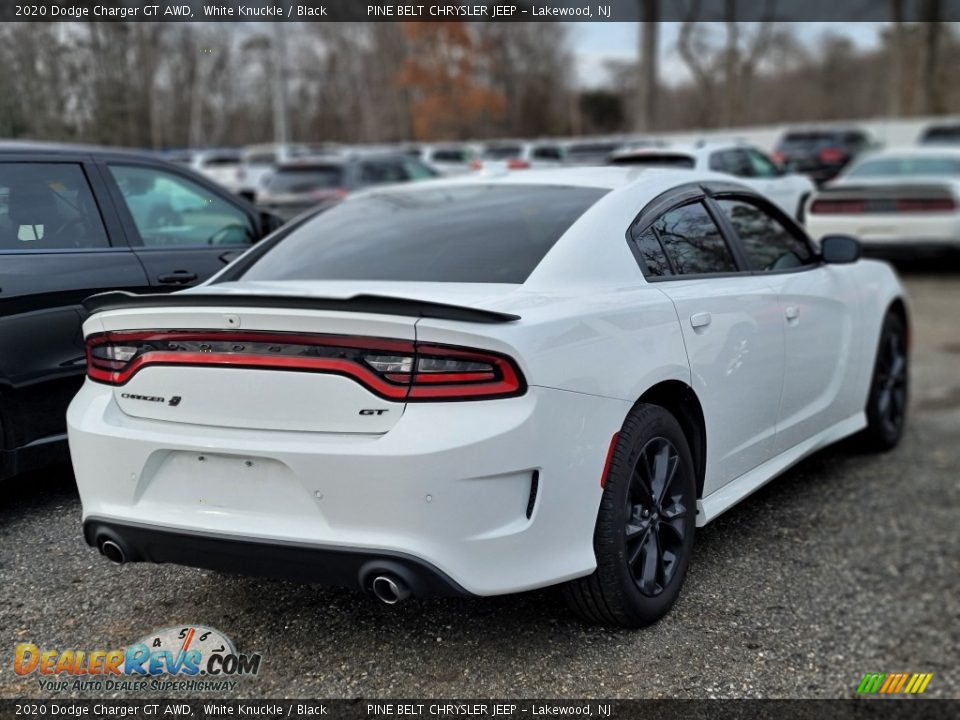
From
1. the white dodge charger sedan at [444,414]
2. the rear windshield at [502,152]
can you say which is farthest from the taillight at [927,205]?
the rear windshield at [502,152]

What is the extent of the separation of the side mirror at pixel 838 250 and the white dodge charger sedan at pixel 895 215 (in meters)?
7.43

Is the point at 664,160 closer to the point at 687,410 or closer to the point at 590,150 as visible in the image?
the point at 687,410

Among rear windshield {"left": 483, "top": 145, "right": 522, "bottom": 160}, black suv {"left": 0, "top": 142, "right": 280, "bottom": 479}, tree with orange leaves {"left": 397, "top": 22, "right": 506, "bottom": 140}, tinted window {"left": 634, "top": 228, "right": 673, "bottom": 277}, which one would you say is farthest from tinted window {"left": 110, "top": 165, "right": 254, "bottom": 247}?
tree with orange leaves {"left": 397, "top": 22, "right": 506, "bottom": 140}

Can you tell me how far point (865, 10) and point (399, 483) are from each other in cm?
3560

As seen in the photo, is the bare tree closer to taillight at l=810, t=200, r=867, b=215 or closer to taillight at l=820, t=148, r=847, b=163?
taillight at l=820, t=148, r=847, b=163

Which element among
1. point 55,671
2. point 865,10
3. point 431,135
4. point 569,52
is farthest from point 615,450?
point 569,52

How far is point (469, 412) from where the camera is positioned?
270cm

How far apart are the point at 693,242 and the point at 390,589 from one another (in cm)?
204

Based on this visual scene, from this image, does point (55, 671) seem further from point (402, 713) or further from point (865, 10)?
point (865, 10)

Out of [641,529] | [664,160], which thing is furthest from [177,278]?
[664,160]

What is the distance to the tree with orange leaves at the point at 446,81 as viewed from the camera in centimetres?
4828

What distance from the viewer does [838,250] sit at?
4.89m

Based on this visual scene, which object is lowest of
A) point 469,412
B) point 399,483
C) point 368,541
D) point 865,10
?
point 368,541

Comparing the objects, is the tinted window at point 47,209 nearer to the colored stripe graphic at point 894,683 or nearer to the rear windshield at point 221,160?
the colored stripe graphic at point 894,683
